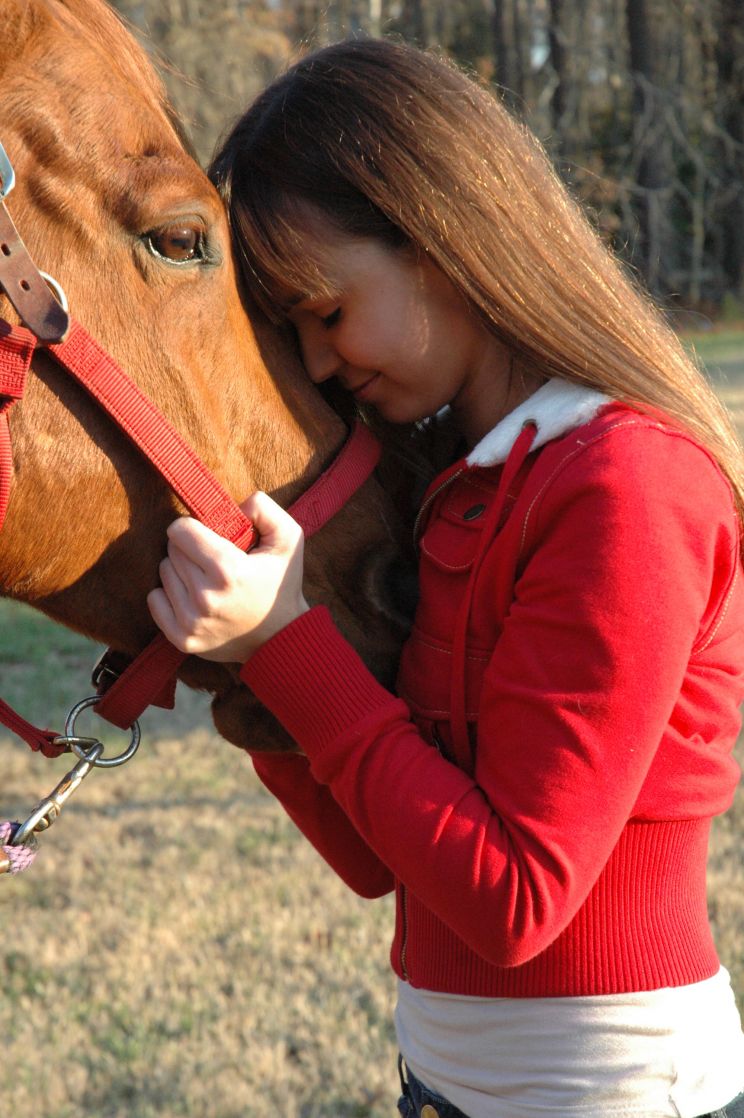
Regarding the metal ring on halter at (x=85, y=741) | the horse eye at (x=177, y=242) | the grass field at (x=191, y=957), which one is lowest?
the grass field at (x=191, y=957)

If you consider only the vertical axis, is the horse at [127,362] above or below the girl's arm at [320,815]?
above

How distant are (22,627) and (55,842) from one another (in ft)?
9.81

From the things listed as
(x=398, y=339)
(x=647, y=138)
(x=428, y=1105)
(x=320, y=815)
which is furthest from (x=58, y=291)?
(x=647, y=138)

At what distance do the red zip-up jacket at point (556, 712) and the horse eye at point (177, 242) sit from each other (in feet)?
1.48

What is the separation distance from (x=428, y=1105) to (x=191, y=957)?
80.9 inches

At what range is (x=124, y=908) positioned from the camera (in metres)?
3.72

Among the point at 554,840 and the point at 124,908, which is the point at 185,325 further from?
the point at 124,908

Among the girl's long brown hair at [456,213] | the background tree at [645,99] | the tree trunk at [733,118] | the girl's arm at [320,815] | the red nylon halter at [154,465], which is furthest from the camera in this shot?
the tree trunk at [733,118]

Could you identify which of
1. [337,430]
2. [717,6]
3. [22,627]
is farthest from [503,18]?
[337,430]

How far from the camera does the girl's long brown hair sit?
1470mm

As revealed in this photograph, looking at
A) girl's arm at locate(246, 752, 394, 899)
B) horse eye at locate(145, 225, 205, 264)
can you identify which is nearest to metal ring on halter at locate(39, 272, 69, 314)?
horse eye at locate(145, 225, 205, 264)

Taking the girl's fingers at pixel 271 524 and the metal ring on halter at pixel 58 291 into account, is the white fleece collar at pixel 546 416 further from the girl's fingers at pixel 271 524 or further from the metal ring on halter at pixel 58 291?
the metal ring on halter at pixel 58 291

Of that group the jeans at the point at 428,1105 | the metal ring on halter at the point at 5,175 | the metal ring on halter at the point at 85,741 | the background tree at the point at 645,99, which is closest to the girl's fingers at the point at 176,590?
the metal ring on halter at the point at 85,741

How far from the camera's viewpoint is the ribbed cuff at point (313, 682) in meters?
1.40
